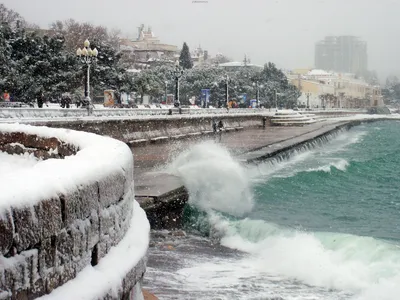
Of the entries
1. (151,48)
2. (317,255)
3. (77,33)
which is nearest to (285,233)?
(317,255)

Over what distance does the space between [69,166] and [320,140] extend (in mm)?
39925

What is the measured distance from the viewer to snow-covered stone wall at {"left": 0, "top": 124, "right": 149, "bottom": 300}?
2354 mm

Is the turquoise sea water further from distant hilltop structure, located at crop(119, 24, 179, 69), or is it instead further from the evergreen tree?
distant hilltop structure, located at crop(119, 24, 179, 69)

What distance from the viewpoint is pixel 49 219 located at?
252cm

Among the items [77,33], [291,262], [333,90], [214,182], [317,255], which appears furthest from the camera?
[333,90]

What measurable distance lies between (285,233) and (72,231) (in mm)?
8727

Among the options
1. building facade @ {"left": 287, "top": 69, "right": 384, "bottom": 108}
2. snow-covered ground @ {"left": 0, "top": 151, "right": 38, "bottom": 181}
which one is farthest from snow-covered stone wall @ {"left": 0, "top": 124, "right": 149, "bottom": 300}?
building facade @ {"left": 287, "top": 69, "right": 384, "bottom": 108}

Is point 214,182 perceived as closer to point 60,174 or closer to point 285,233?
point 285,233

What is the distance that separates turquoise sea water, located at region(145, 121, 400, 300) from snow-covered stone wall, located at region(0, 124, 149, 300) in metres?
3.97

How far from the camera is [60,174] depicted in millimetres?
2787

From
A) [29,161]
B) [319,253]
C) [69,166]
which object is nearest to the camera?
[69,166]

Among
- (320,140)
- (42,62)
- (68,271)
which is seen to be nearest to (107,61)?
(42,62)

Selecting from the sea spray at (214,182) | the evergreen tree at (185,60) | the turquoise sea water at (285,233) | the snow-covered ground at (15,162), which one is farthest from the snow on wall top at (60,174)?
the evergreen tree at (185,60)

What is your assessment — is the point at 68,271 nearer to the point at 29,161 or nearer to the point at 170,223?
the point at 29,161
